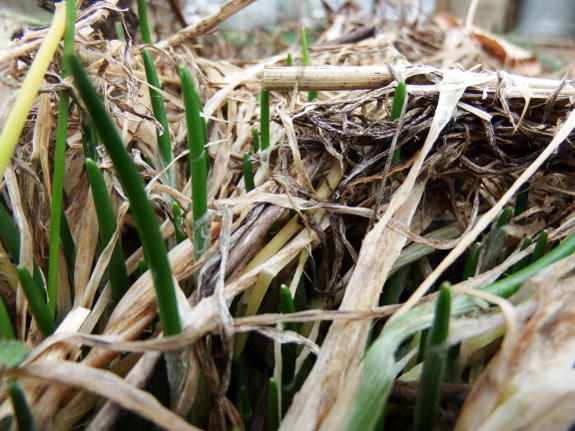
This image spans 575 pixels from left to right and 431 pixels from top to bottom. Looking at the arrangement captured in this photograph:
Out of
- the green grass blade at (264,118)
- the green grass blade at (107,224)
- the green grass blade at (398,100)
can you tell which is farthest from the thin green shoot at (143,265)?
the green grass blade at (398,100)

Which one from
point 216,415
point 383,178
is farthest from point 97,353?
point 383,178

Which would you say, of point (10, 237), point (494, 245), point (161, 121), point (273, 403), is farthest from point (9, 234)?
point (494, 245)

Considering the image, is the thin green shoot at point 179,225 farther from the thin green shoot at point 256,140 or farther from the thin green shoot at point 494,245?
the thin green shoot at point 494,245

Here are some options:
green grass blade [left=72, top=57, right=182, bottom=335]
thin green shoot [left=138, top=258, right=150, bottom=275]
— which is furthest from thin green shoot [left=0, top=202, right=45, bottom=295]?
green grass blade [left=72, top=57, right=182, bottom=335]

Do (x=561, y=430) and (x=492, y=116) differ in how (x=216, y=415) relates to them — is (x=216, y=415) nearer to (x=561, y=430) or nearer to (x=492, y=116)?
(x=561, y=430)

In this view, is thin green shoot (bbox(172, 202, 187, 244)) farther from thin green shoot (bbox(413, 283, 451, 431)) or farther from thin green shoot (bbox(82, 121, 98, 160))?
thin green shoot (bbox(413, 283, 451, 431))

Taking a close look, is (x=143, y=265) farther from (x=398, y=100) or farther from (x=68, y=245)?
(x=398, y=100)
